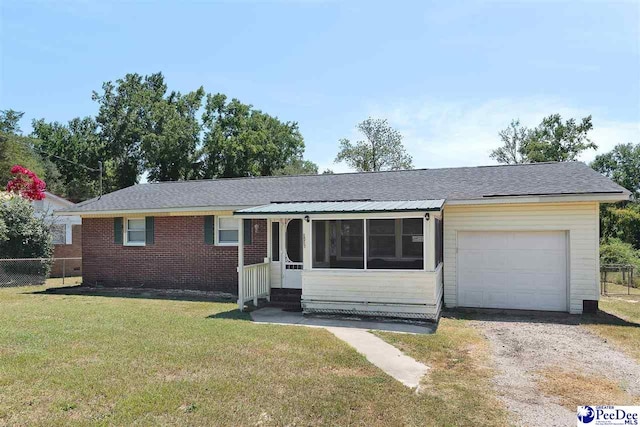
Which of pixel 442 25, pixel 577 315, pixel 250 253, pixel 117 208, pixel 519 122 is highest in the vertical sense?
pixel 519 122

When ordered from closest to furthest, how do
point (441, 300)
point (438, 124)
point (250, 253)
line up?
point (441, 300) → point (250, 253) → point (438, 124)

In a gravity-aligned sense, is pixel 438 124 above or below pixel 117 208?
above

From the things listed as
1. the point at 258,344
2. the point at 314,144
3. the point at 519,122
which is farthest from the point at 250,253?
the point at 519,122

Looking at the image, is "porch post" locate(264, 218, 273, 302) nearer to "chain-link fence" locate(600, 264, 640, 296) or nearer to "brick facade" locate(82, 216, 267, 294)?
"brick facade" locate(82, 216, 267, 294)

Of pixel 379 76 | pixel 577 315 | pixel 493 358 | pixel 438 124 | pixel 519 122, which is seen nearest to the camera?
pixel 493 358

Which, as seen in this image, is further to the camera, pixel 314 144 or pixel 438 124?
pixel 314 144

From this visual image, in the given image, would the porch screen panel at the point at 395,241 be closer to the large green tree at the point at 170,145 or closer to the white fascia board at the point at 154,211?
the white fascia board at the point at 154,211

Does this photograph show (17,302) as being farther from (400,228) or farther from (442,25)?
(442,25)

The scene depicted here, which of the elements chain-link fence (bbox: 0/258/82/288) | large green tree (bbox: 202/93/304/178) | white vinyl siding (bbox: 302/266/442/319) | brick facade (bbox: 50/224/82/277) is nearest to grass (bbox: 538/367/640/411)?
white vinyl siding (bbox: 302/266/442/319)

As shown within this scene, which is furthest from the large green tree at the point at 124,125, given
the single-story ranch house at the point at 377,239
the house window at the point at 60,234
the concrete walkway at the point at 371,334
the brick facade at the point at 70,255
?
the concrete walkway at the point at 371,334

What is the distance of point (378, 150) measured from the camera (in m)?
45.4

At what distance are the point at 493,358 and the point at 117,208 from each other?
11.9 meters

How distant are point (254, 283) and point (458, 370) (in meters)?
6.27

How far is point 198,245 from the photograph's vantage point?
13602 millimetres
